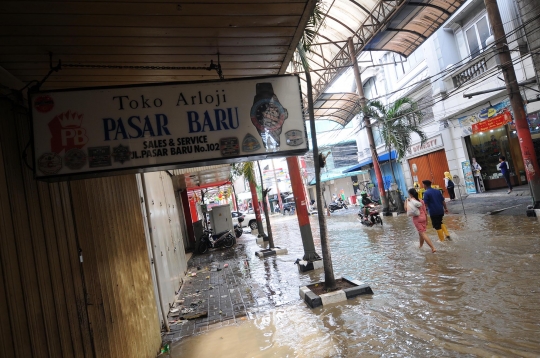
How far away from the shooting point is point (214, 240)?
55.3 ft

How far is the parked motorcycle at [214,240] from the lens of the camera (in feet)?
54.4

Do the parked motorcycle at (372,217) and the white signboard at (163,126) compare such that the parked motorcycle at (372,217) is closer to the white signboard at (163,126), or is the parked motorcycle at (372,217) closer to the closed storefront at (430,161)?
the closed storefront at (430,161)

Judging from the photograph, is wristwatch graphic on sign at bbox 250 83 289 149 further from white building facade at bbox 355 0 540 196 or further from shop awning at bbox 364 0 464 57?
shop awning at bbox 364 0 464 57

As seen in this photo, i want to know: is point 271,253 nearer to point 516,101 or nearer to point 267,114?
point 516,101

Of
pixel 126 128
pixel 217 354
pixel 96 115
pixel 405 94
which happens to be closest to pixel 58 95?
pixel 96 115

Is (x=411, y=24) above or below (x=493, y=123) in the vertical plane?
above

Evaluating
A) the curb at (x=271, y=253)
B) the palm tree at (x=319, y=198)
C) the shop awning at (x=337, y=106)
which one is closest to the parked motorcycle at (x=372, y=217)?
the curb at (x=271, y=253)

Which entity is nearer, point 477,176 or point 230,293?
point 230,293

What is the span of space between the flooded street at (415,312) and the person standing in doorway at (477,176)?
10294mm

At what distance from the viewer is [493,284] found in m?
5.27

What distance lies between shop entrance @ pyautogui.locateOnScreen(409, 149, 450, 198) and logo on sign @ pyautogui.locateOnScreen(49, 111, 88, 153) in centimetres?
2093

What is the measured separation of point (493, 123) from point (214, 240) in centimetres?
1360

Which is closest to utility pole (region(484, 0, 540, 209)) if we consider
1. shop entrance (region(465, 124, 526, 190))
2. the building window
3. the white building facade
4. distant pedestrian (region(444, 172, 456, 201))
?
the white building facade

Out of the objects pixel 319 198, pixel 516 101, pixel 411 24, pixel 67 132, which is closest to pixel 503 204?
pixel 516 101
